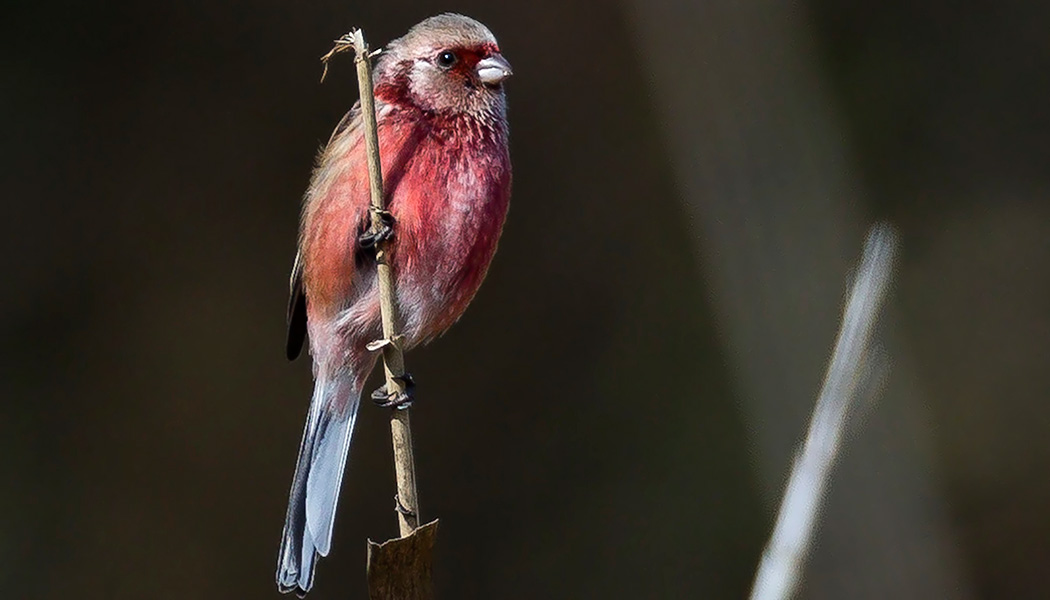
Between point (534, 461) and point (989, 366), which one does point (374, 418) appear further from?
point (989, 366)

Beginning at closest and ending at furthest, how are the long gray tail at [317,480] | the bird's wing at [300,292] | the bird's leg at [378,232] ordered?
the bird's leg at [378,232], the long gray tail at [317,480], the bird's wing at [300,292]

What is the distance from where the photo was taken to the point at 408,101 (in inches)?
81.8

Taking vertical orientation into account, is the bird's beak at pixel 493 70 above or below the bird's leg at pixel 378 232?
above

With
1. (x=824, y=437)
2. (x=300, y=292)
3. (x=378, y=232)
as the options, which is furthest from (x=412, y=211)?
(x=824, y=437)

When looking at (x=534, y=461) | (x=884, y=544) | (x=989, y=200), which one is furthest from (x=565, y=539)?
(x=989, y=200)

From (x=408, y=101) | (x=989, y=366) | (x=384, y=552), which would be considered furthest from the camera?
(x=989, y=366)

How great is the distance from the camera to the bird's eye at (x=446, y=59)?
2045 mm

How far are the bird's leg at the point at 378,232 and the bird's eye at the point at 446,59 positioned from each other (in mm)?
321

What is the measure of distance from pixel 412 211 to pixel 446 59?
33 cm

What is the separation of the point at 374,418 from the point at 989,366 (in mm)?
2239

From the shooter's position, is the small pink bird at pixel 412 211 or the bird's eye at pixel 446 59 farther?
the bird's eye at pixel 446 59

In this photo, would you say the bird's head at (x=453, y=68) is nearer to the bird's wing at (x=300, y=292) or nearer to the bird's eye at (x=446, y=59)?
the bird's eye at (x=446, y=59)

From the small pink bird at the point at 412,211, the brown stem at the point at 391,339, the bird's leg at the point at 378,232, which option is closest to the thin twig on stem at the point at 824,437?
the brown stem at the point at 391,339

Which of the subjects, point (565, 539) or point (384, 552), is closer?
point (384, 552)
